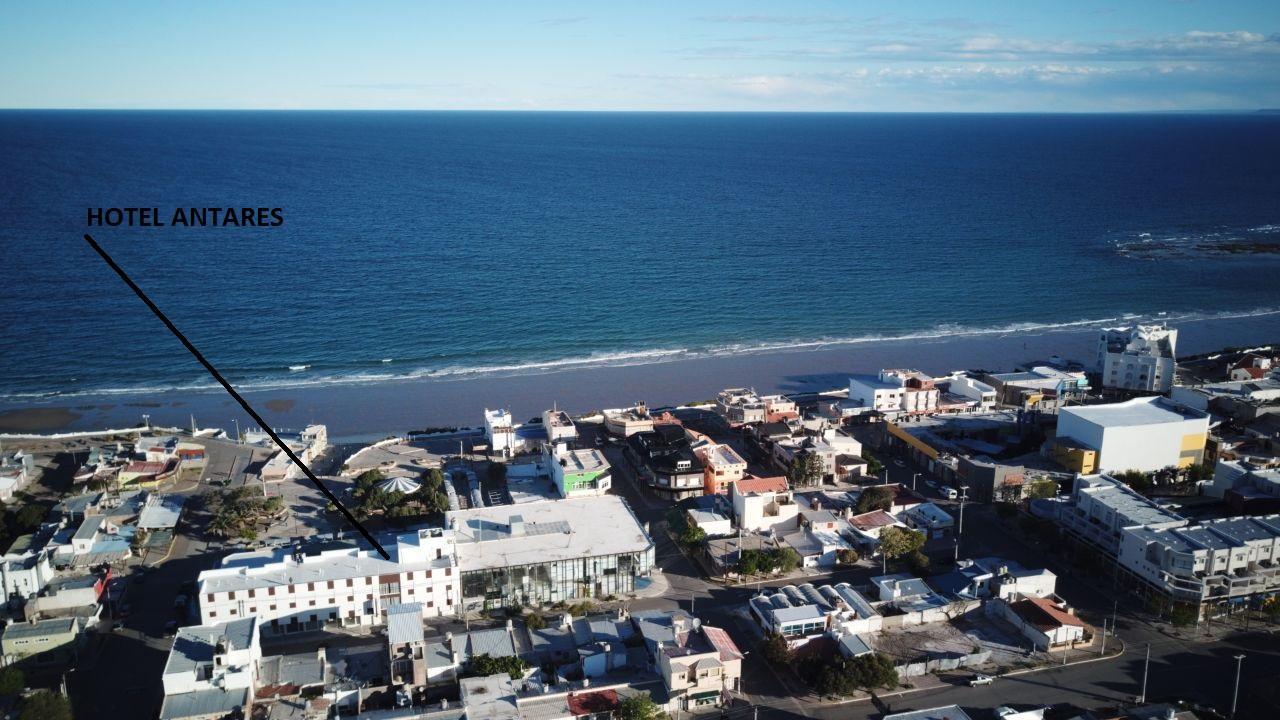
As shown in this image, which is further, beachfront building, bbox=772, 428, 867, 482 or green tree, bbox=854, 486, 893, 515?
beachfront building, bbox=772, 428, 867, 482

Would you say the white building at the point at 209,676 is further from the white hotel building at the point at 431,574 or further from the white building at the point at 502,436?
the white building at the point at 502,436

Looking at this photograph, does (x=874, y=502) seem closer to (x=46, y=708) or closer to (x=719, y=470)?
(x=719, y=470)

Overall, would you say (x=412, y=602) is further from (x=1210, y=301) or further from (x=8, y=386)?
(x=1210, y=301)

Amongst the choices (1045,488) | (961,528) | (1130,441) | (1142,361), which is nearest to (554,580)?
(961,528)

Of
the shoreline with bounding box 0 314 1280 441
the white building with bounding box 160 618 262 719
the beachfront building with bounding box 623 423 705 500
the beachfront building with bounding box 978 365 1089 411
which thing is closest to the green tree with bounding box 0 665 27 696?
the white building with bounding box 160 618 262 719

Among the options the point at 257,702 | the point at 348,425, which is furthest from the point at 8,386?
the point at 257,702

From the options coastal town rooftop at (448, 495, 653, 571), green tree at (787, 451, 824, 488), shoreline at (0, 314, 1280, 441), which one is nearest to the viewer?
coastal town rooftop at (448, 495, 653, 571)

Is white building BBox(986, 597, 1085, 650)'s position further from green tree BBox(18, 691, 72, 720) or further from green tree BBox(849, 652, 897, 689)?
green tree BBox(18, 691, 72, 720)

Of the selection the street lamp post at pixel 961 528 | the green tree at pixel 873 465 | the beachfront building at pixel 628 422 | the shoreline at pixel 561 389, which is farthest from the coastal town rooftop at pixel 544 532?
the shoreline at pixel 561 389
